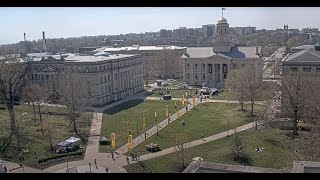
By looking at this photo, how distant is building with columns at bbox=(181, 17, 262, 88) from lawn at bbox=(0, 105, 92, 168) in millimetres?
14383

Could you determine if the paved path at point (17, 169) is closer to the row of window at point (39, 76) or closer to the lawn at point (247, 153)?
the lawn at point (247, 153)

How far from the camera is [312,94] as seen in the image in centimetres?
1642

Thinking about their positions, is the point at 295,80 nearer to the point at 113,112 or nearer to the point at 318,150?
the point at 318,150

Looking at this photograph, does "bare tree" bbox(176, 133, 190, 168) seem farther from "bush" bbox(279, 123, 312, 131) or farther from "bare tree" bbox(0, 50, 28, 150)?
"bare tree" bbox(0, 50, 28, 150)

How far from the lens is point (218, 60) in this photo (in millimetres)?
32094

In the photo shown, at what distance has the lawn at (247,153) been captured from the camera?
12.9 meters

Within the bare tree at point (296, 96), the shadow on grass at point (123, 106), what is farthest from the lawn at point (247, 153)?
the shadow on grass at point (123, 106)

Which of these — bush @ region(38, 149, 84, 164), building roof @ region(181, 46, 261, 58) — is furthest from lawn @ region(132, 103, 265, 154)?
building roof @ region(181, 46, 261, 58)

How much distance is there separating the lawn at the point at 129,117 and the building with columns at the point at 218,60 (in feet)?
29.0

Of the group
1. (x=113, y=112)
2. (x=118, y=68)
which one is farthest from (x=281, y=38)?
(x=113, y=112)

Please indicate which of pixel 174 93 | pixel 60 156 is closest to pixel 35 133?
pixel 60 156

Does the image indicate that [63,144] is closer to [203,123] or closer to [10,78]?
[203,123]

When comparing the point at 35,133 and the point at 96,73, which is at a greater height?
the point at 96,73

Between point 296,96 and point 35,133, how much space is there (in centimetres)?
1246
